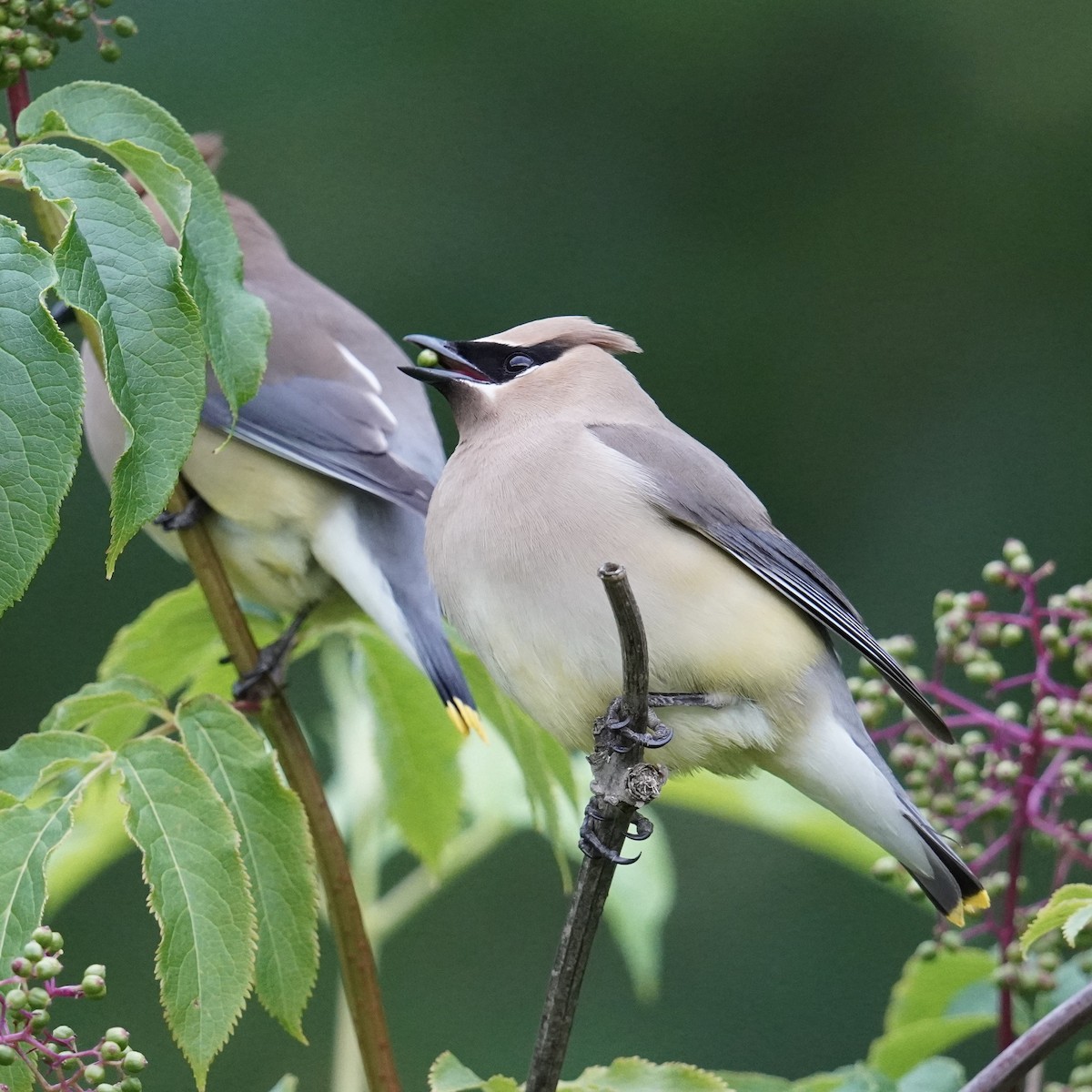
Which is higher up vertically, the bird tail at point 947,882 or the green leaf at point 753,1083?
the bird tail at point 947,882

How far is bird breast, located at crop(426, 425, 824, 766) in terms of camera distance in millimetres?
1807

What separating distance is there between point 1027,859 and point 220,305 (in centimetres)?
444

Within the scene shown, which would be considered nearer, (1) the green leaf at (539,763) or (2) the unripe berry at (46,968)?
(2) the unripe berry at (46,968)

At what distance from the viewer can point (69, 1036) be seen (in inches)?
52.4

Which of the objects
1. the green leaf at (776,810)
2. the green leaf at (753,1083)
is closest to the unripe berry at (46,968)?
the green leaf at (753,1083)

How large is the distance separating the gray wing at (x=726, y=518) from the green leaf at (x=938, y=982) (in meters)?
0.32

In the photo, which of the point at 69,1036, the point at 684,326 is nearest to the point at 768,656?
the point at 69,1036

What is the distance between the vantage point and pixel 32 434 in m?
1.28

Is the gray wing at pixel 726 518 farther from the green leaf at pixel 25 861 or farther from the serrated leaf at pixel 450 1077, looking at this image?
the green leaf at pixel 25 861

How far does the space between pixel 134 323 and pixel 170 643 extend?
0.83 meters

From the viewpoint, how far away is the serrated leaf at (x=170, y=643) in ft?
6.89

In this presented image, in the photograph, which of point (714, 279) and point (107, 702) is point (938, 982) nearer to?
point (107, 702)

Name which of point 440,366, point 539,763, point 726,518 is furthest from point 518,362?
point 539,763

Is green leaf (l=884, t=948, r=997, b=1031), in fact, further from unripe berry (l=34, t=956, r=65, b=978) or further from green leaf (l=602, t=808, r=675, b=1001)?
unripe berry (l=34, t=956, r=65, b=978)
